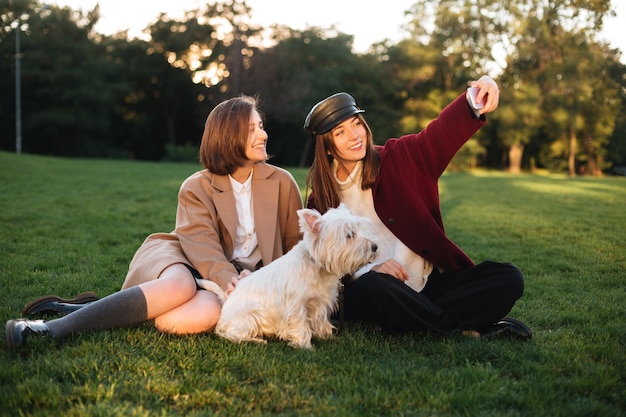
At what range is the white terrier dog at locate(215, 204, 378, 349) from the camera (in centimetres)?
342

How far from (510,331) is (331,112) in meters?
2.00

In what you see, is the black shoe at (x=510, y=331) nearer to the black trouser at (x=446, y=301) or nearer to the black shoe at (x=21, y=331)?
the black trouser at (x=446, y=301)

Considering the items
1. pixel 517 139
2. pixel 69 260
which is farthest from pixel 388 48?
pixel 69 260

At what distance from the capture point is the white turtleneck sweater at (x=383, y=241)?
400 cm

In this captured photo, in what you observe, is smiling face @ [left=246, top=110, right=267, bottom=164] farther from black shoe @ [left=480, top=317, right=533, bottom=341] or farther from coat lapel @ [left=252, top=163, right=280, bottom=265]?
black shoe @ [left=480, top=317, right=533, bottom=341]

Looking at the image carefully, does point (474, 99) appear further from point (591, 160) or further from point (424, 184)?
point (591, 160)

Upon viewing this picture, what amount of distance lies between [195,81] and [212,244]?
39.9 meters

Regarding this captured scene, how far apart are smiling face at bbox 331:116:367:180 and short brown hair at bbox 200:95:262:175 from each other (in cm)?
70

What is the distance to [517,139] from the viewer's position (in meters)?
36.3

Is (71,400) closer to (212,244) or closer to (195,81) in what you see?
(212,244)

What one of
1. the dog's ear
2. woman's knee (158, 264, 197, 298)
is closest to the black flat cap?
the dog's ear

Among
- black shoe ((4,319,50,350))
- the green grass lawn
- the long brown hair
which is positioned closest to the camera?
the green grass lawn

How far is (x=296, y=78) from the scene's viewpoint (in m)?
38.3

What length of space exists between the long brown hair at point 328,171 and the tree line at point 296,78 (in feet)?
108
